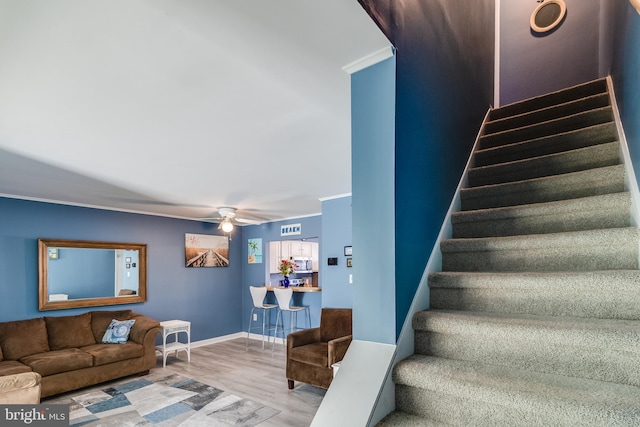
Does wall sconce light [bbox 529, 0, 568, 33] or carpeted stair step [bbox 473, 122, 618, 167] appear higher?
wall sconce light [bbox 529, 0, 568, 33]

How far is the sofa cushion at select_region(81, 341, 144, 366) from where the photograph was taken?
169 inches

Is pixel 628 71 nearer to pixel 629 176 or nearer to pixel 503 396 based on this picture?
pixel 629 176

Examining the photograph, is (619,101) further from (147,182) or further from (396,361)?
(147,182)

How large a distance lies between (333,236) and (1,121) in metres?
3.81

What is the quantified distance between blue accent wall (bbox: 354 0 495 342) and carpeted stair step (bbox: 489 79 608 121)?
677 mm

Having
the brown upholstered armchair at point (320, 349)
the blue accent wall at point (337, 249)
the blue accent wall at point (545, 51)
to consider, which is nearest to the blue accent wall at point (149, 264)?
the blue accent wall at point (337, 249)

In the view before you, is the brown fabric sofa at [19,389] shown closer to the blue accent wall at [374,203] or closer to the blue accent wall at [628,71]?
the blue accent wall at [374,203]

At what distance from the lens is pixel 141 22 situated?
1.35m

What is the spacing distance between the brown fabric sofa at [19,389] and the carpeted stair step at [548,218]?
112 inches

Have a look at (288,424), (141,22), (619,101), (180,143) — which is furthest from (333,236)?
(141,22)

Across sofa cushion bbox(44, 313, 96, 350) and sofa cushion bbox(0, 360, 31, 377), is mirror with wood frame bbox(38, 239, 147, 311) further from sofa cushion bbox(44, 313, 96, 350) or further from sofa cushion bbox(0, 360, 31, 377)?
sofa cushion bbox(0, 360, 31, 377)

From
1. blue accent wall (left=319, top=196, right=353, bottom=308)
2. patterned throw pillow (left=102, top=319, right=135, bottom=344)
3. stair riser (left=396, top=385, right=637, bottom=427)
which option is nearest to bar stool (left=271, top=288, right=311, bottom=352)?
blue accent wall (left=319, top=196, right=353, bottom=308)

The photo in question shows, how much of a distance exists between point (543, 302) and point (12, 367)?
4.96 meters

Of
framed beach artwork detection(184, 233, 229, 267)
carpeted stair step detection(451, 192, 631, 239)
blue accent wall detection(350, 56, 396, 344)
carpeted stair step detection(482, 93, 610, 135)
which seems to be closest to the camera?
blue accent wall detection(350, 56, 396, 344)
